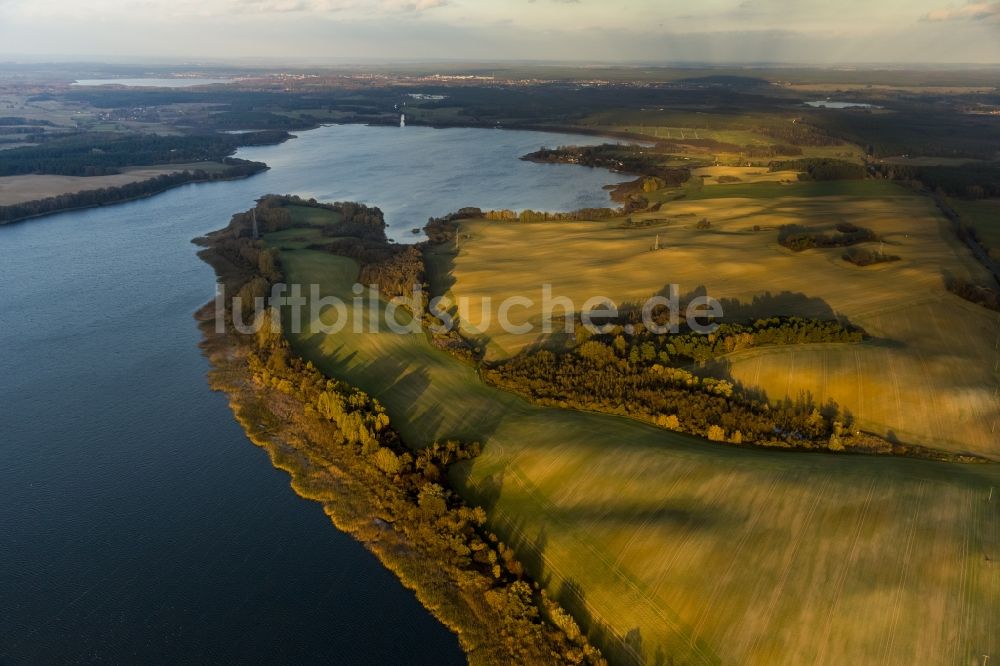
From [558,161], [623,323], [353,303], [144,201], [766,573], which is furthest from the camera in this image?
[558,161]

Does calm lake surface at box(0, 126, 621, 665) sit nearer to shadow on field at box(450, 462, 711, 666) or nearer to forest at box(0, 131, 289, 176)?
shadow on field at box(450, 462, 711, 666)

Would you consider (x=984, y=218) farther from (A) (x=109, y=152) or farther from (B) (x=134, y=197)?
(A) (x=109, y=152)

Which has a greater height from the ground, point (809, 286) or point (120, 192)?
point (120, 192)

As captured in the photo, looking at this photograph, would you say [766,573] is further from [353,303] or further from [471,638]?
[353,303]

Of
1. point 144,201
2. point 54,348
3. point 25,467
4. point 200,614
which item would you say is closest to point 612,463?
point 200,614

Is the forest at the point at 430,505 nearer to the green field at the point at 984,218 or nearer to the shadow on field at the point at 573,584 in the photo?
the shadow on field at the point at 573,584

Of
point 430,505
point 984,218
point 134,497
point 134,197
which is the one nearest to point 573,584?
point 430,505

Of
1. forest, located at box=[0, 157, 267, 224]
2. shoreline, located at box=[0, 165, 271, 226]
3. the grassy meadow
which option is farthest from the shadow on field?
forest, located at box=[0, 157, 267, 224]

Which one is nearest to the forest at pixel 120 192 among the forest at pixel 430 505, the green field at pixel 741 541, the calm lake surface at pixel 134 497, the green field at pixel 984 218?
the calm lake surface at pixel 134 497
